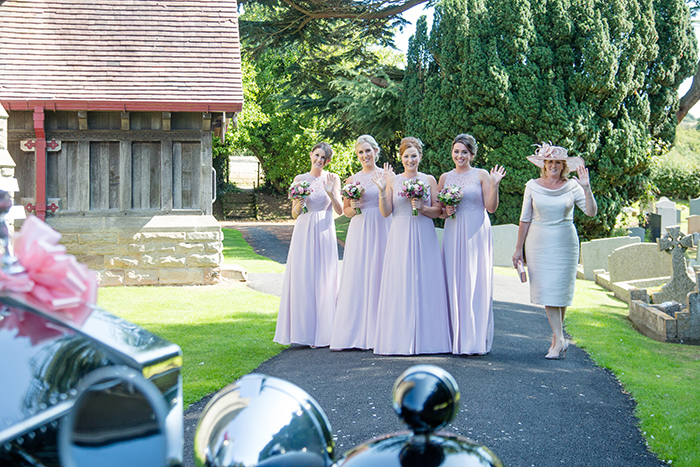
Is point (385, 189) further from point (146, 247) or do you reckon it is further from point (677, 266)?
point (146, 247)

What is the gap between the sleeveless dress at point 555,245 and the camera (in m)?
6.49

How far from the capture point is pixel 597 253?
15242 millimetres

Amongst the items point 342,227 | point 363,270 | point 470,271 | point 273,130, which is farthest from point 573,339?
point 273,130

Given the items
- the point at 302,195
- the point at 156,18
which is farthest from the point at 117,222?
the point at 302,195

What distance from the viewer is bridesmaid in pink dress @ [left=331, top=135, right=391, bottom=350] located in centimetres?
700

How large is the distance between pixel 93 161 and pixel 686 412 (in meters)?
10.4

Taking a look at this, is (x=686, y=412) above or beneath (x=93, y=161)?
beneath

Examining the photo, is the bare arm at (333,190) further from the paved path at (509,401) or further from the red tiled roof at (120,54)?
the red tiled roof at (120,54)

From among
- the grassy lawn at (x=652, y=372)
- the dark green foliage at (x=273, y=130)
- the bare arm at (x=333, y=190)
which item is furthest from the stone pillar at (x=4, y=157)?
the dark green foliage at (x=273, y=130)

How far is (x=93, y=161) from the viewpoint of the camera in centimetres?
1202

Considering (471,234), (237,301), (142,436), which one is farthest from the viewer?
(237,301)

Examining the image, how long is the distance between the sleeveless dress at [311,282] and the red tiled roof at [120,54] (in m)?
5.37

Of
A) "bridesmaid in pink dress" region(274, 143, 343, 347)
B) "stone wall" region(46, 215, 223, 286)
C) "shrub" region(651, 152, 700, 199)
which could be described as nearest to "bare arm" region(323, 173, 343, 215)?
"bridesmaid in pink dress" region(274, 143, 343, 347)

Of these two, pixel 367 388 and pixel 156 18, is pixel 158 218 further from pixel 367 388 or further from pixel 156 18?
pixel 367 388
